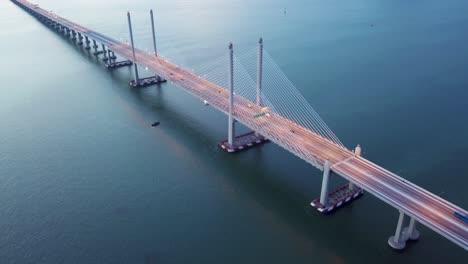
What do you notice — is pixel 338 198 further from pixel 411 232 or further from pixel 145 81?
pixel 145 81

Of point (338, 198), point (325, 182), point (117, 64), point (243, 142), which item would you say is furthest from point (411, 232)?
point (117, 64)

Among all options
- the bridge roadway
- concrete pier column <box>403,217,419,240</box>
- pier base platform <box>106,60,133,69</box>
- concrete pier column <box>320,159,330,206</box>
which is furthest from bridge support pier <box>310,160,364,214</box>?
pier base platform <box>106,60,133,69</box>

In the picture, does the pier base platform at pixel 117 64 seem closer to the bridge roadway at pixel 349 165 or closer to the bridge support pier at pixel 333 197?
the bridge roadway at pixel 349 165

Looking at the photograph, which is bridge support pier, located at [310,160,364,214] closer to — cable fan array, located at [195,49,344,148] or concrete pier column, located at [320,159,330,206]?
concrete pier column, located at [320,159,330,206]

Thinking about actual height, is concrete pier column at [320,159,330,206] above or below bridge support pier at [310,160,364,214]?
above

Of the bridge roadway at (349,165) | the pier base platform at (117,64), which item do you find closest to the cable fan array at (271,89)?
the bridge roadway at (349,165)
